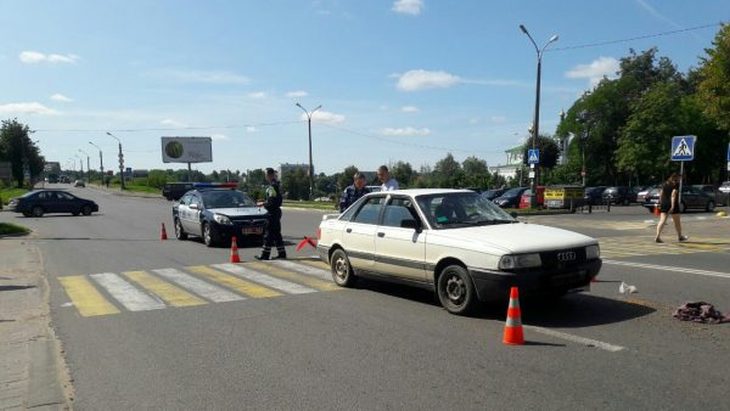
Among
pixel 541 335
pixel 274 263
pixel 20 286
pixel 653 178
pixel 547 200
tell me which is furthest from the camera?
pixel 653 178

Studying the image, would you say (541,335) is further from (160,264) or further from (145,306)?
(160,264)

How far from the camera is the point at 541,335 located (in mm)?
6602

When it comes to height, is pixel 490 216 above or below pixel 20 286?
above

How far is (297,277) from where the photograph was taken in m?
11.1

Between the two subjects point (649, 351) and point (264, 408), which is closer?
point (264, 408)

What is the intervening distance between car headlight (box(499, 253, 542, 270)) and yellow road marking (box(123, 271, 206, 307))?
167 inches

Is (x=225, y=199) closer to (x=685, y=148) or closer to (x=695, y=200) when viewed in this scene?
(x=685, y=148)

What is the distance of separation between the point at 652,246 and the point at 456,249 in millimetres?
9874

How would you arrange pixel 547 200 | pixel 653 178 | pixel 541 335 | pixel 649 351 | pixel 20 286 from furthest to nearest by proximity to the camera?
pixel 653 178, pixel 547 200, pixel 20 286, pixel 541 335, pixel 649 351

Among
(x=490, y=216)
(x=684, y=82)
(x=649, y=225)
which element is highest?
(x=684, y=82)

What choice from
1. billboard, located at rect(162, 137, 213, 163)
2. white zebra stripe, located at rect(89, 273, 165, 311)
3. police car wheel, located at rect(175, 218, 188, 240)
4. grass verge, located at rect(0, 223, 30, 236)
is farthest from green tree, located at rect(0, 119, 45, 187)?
white zebra stripe, located at rect(89, 273, 165, 311)

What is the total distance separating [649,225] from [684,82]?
59.0 m

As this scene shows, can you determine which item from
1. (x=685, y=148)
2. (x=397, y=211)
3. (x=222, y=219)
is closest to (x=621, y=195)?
(x=685, y=148)

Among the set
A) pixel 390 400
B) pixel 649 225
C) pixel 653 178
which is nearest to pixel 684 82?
pixel 653 178
